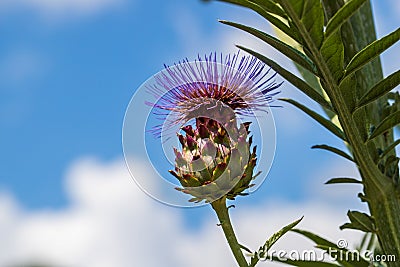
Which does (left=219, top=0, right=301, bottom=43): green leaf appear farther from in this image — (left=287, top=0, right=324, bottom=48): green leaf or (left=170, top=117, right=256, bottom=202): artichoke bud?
(left=170, top=117, right=256, bottom=202): artichoke bud

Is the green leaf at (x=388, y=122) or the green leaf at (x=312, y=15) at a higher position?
the green leaf at (x=312, y=15)

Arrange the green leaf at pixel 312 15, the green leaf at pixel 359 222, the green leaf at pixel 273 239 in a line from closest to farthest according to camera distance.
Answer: the green leaf at pixel 312 15 → the green leaf at pixel 273 239 → the green leaf at pixel 359 222

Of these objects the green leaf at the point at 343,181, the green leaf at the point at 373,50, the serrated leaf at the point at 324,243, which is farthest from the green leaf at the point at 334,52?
the serrated leaf at the point at 324,243

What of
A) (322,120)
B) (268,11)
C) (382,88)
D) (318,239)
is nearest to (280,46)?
(268,11)

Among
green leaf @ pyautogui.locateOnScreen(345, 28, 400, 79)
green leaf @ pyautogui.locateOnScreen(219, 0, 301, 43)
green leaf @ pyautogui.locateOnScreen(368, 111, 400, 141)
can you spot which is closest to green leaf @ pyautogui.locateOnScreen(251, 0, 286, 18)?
green leaf @ pyautogui.locateOnScreen(219, 0, 301, 43)

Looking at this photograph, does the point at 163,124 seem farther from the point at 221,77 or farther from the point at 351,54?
the point at 351,54

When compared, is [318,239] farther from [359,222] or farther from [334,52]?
[334,52]

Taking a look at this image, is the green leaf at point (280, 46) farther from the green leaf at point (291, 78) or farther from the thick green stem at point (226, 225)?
the thick green stem at point (226, 225)
